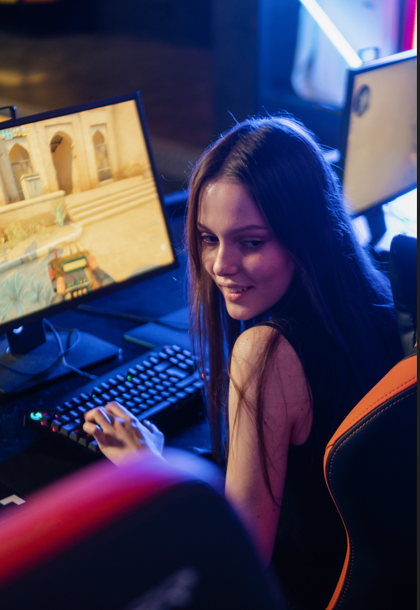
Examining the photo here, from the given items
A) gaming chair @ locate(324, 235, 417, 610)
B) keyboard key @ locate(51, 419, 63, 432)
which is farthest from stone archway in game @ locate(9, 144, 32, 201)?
gaming chair @ locate(324, 235, 417, 610)

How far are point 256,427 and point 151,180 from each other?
0.72 metres

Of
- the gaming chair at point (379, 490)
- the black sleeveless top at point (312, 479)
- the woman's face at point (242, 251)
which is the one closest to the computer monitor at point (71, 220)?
the woman's face at point (242, 251)

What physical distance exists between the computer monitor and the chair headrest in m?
0.63

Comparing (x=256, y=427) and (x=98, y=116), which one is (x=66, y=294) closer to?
(x=98, y=116)

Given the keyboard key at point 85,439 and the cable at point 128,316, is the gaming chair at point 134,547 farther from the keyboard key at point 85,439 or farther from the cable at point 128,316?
the cable at point 128,316

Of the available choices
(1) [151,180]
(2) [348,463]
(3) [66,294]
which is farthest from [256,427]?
(1) [151,180]

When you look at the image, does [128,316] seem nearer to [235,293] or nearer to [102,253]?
[102,253]

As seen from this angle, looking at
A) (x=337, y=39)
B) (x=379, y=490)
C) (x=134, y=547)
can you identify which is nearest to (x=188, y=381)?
(x=379, y=490)

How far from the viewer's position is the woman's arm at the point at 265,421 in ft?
2.65

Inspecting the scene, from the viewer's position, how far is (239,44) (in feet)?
9.62

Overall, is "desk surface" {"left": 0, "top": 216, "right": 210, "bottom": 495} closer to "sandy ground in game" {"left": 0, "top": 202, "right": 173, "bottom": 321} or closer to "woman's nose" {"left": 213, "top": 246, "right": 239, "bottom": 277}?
"sandy ground in game" {"left": 0, "top": 202, "right": 173, "bottom": 321}

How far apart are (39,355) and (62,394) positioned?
0.15 m

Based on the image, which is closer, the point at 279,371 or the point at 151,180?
the point at 279,371

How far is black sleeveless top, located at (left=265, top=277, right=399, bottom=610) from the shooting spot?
0.83 m
